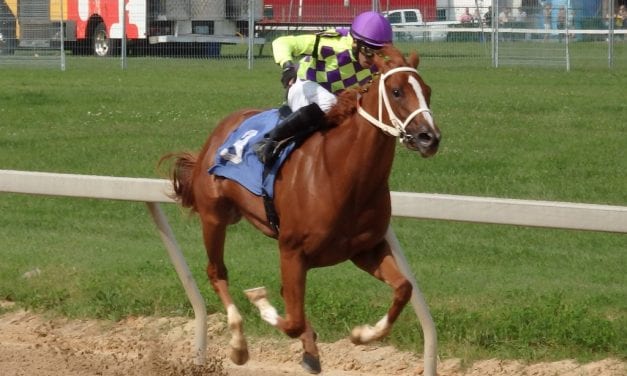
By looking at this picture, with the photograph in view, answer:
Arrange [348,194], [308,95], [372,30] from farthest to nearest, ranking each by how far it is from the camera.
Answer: [308,95] → [372,30] → [348,194]

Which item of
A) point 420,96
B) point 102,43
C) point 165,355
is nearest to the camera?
point 420,96

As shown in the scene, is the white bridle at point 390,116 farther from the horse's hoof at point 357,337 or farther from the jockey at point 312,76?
the horse's hoof at point 357,337

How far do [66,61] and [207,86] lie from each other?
591 centimetres

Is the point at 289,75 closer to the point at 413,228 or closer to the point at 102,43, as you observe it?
the point at 413,228

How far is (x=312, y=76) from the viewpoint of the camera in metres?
6.23

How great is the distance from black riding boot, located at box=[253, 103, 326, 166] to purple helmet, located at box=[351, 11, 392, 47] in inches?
15.7

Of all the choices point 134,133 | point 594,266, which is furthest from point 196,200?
point 134,133

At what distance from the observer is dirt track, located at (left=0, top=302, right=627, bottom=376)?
6.62 metres

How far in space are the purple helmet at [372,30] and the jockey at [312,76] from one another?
62mm

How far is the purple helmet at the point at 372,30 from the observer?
554cm

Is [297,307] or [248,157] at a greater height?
[248,157]

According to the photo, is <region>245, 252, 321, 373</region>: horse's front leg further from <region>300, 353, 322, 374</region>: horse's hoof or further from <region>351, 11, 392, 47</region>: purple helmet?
<region>351, 11, 392, 47</region>: purple helmet

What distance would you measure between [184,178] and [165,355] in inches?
38.1

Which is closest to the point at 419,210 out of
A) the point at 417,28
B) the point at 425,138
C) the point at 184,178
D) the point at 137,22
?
the point at 425,138
